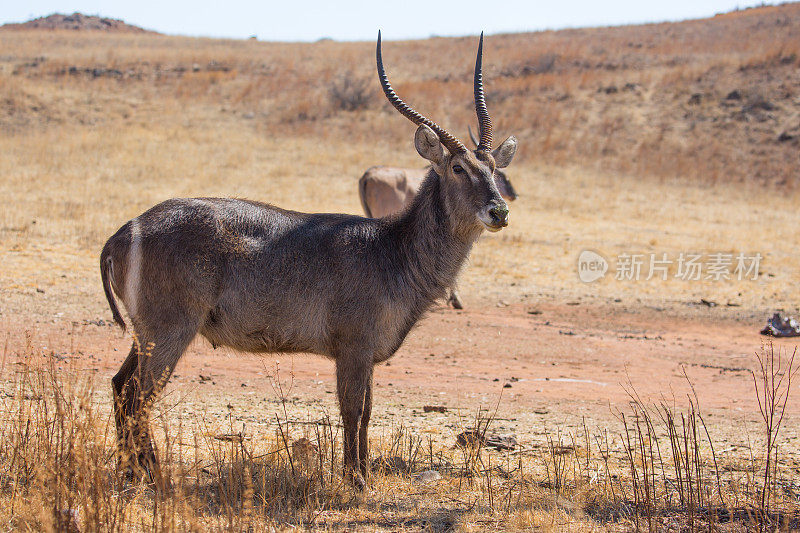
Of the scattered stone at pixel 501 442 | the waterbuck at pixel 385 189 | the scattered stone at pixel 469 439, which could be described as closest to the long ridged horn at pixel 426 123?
the scattered stone at pixel 469 439

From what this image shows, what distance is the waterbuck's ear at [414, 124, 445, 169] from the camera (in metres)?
5.84

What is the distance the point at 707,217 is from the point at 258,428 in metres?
19.6

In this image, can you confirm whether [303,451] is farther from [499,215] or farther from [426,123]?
[426,123]

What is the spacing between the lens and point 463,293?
1392 centimetres

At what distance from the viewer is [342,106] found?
3375cm

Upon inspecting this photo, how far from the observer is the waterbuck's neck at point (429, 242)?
569 centimetres

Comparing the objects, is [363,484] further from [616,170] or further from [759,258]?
[616,170]

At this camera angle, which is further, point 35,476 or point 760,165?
point 760,165

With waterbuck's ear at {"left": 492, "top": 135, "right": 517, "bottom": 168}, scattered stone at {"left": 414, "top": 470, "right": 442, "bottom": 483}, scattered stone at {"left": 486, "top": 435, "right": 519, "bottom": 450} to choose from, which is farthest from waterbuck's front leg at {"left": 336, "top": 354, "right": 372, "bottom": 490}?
waterbuck's ear at {"left": 492, "top": 135, "right": 517, "bottom": 168}

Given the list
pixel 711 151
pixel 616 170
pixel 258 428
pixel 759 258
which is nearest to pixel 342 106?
pixel 616 170

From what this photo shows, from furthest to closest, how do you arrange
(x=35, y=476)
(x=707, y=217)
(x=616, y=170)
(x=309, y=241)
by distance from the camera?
(x=616, y=170)
(x=707, y=217)
(x=309, y=241)
(x=35, y=476)

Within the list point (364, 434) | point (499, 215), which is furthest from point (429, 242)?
point (364, 434)

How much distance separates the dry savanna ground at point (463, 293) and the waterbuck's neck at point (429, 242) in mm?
1064

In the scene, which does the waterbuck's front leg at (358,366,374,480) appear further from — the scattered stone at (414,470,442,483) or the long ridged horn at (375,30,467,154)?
the long ridged horn at (375,30,467,154)
